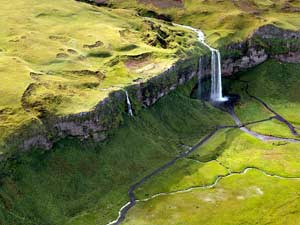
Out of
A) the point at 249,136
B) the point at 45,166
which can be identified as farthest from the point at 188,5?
the point at 45,166

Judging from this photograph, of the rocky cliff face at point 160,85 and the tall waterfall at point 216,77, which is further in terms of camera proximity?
the tall waterfall at point 216,77

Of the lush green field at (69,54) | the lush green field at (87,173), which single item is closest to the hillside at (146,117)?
the lush green field at (87,173)

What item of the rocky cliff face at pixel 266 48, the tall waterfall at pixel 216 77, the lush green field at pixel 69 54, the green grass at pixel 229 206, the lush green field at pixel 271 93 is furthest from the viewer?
the rocky cliff face at pixel 266 48

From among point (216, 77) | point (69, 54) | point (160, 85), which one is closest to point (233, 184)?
point (160, 85)

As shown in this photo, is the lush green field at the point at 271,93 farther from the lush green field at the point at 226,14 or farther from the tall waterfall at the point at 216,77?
the lush green field at the point at 226,14

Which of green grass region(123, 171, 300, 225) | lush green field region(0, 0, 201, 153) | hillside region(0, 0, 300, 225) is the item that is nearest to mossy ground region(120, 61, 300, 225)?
green grass region(123, 171, 300, 225)

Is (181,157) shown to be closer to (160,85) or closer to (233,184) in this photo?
(233,184)

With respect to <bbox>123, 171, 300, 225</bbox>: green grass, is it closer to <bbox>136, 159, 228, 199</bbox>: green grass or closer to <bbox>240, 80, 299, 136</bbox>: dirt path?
<bbox>136, 159, 228, 199</bbox>: green grass
